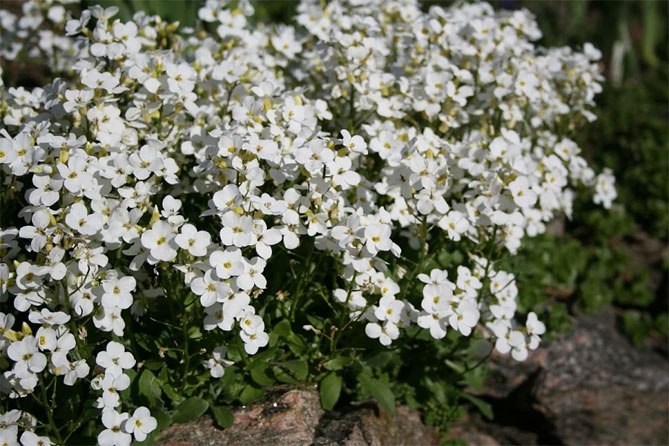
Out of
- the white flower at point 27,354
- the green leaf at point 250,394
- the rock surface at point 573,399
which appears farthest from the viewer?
the rock surface at point 573,399

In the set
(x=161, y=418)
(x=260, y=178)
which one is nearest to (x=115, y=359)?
(x=161, y=418)

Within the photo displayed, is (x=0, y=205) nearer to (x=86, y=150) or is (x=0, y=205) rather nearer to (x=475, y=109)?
(x=86, y=150)

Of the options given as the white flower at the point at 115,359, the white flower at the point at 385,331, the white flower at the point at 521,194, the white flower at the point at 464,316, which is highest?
the white flower at the point at 521,194

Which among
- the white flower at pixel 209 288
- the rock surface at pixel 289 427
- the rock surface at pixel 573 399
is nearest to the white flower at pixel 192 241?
the white flower at pixel 209 288

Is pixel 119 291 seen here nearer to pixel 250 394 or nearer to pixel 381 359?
pixel 250 394

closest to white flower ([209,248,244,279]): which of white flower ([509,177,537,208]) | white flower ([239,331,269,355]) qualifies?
white flower ([239,331,269,355])

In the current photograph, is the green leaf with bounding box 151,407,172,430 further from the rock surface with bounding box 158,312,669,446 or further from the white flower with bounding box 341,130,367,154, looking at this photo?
the white flower with bounding box 341,130,367,154

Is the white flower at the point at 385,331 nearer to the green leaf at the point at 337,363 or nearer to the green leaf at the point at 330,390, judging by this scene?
the green leaf at the point at 337,363
